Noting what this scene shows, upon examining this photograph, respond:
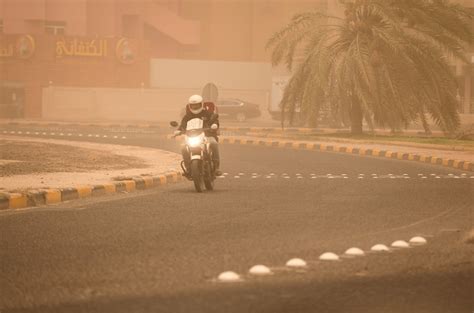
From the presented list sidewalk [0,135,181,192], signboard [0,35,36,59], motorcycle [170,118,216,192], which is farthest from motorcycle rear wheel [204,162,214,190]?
signboard [0,35,36,59]

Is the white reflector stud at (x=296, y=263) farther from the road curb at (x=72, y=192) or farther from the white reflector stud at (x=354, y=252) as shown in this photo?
the road curb at (x=72, y=192)

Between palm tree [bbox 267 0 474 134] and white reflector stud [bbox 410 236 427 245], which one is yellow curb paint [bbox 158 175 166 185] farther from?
palm tree [bbox 267 0 474 134]

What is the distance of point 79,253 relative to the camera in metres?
9.45

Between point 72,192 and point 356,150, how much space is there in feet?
52.3

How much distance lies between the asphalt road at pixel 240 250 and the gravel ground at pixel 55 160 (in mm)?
3123

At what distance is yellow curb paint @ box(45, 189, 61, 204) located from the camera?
1498cm

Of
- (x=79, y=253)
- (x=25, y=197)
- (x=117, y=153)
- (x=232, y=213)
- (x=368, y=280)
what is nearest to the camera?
(x=368, y=280)

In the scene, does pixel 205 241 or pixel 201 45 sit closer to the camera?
pixel 205 241

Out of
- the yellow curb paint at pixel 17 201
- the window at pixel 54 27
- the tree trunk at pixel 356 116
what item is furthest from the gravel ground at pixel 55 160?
the window at pixel 54 27

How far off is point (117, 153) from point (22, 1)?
1682 inches

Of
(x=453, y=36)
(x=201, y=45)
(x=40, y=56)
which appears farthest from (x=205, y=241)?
(x=201, y=45)

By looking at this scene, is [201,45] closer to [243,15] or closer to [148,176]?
[243,15]

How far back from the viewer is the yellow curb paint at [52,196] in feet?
49.1

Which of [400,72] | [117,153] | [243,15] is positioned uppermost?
[243,15]
